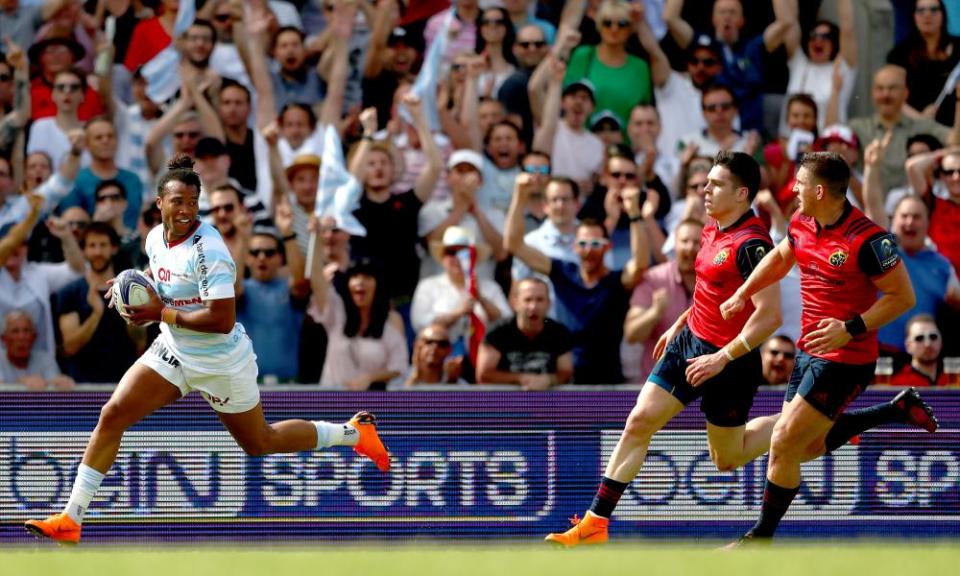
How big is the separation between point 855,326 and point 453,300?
14.2 ft

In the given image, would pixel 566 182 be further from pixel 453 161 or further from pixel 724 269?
pixel 724 269

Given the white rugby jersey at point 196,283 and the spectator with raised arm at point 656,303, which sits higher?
the white rugby jersey at point 196,283

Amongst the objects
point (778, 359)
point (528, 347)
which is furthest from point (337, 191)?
point (778, 359)

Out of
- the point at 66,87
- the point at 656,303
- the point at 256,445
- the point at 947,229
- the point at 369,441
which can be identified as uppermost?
the point at 66,87

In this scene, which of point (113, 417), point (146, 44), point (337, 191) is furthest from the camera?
point (146, 44)

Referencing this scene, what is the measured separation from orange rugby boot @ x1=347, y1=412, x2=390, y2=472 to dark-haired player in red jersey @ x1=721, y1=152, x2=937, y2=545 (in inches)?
99.2

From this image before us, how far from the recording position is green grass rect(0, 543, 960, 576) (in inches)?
252

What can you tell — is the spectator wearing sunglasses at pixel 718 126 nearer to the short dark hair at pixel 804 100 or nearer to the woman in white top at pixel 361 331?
the short dark hair at pixel 804 100

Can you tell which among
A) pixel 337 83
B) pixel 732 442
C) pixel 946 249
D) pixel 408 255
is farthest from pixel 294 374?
pixel 946 249

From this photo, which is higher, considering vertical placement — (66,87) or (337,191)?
(66,87)

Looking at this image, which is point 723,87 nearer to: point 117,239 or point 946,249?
point 946,249

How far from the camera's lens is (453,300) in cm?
1244

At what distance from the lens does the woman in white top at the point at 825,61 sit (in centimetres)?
1417

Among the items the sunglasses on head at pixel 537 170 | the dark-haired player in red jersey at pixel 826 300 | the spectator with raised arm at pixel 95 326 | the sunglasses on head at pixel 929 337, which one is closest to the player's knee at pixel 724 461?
the dark-haired player in red jersey at pixel 826 300
